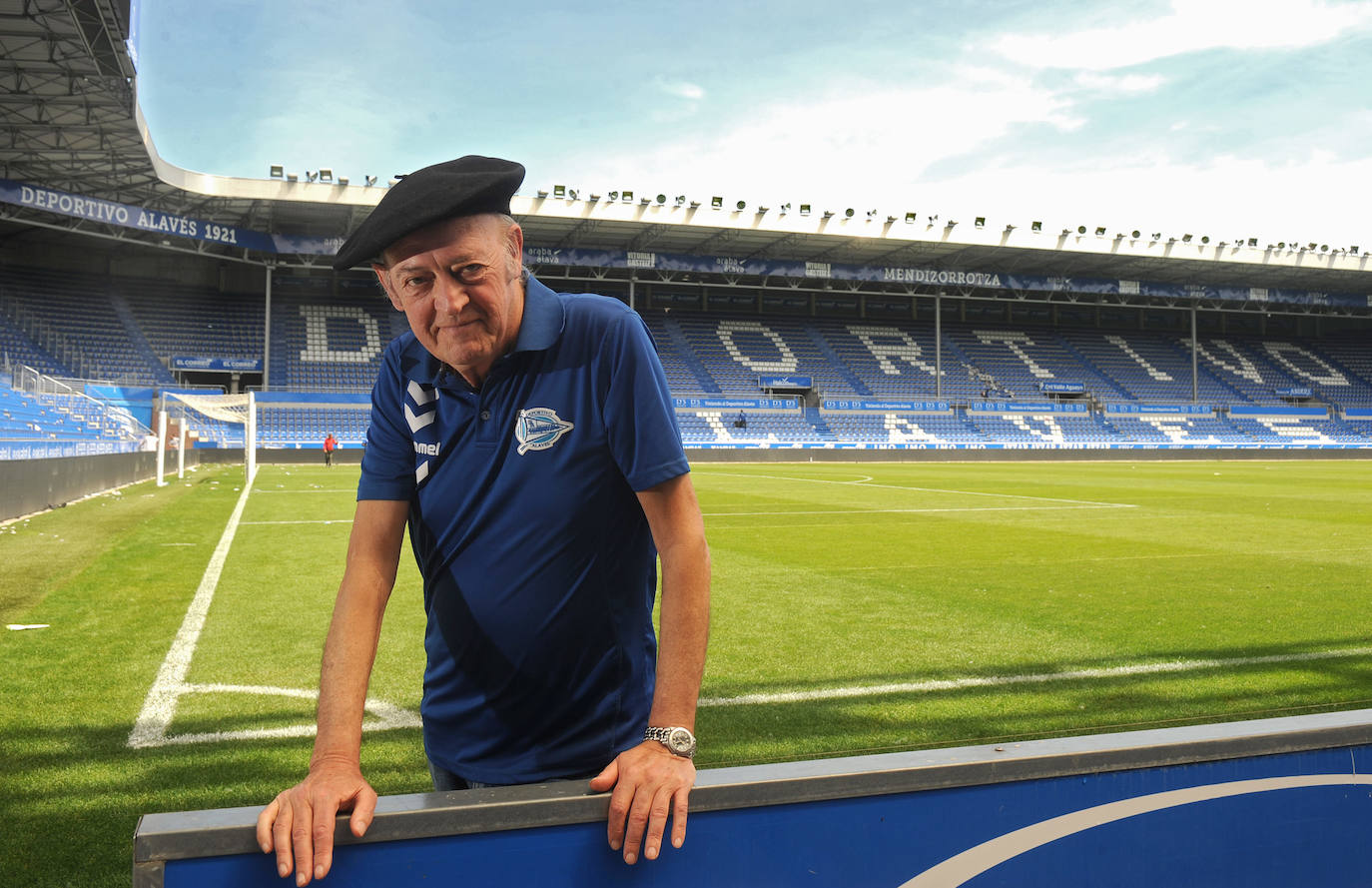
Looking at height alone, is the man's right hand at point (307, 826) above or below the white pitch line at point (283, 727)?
above

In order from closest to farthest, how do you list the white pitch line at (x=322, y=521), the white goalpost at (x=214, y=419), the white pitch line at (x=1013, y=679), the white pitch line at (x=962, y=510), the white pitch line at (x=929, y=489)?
the white pitch line at (x=1013, y=679), the white pitch line at (x=322, y=521), the white pitch line at (x=962, y=510), the white pitch line at (x=929, y=489), the white goalpost at (x=214, y=419)

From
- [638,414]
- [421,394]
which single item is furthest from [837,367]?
[638,414]

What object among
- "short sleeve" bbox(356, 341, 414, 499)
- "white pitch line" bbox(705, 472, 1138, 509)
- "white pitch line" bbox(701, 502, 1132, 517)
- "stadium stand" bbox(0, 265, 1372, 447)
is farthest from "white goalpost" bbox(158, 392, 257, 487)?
"short sleeve" bbox(356, 341, 414, 499)

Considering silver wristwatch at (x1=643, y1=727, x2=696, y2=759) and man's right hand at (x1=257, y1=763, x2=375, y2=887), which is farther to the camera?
silver wristwatch at (x1=643, y1=727, x2=696, y2=759)

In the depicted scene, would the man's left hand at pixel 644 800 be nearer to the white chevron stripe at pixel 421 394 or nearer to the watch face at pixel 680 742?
the watch face at pixel 680 742

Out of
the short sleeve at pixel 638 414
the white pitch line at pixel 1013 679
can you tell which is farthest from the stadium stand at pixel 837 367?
the short sleeve at pixel 638 414

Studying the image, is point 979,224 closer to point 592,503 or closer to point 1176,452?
point 1176,452

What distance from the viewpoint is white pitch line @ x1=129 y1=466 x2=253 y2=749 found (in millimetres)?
4500

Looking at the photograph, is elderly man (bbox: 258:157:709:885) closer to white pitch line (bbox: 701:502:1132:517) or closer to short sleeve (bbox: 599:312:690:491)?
short sleeve (bbox: 599:312:690:491)

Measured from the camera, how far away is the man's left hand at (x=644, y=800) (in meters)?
1.43

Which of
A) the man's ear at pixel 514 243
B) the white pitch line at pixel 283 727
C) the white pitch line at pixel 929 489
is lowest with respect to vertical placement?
the white pitch line at pixel 283 727

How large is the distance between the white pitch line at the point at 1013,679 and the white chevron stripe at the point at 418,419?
3.46m

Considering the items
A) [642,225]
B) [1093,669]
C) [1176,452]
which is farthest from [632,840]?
[1176,452]

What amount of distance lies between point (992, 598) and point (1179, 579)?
88.0 inches
